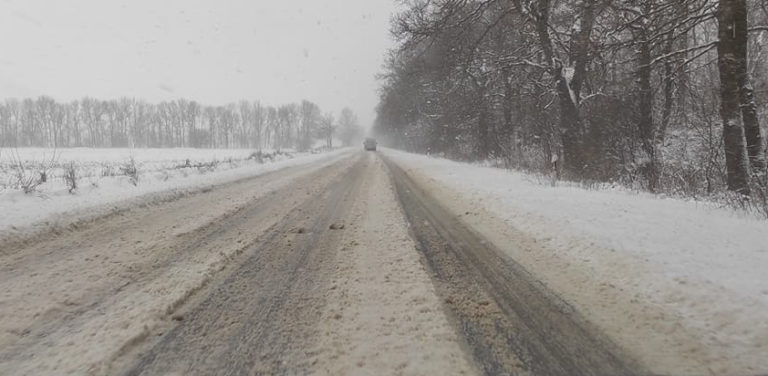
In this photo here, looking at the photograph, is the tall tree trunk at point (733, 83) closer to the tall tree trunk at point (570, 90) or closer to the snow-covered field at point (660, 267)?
the snow-covered field at point (660, 267)

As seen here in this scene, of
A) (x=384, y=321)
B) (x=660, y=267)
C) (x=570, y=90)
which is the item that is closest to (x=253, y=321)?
(x=384, y=321)

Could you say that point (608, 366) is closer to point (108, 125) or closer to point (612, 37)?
point (612, 37)

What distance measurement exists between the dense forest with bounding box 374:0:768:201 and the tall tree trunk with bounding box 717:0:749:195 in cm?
2

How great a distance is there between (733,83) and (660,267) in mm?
5589

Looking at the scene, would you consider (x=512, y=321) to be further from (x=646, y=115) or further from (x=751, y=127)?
(x=646, y=115)

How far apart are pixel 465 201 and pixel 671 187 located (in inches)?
182

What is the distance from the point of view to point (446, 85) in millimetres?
24328

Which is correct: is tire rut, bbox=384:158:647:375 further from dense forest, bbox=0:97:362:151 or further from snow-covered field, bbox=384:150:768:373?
dense forest, bbox=0:97:362:151

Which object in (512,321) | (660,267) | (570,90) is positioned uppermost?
(570,90)

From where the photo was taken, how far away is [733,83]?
6535mm

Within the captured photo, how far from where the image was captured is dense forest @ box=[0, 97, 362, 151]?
315 ft

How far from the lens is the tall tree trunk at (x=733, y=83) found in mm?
6435

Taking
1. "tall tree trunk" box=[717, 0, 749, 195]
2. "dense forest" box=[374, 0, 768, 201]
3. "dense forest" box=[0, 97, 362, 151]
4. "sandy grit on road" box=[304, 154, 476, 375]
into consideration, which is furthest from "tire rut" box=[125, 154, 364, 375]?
"dense forest" box=[0, 97, 362, 151]

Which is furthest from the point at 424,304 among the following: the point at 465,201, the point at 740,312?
the point at 465,201
